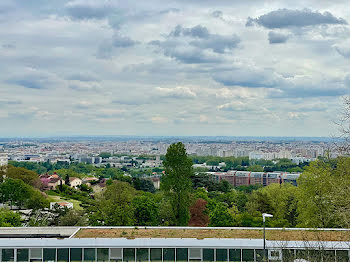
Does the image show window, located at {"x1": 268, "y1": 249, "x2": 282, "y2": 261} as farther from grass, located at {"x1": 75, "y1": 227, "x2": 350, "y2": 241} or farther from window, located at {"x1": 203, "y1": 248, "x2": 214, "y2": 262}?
window, located at {"x1": 203, "y1": 248, "x2": 214, "y2": 262}

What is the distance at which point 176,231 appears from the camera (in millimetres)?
18922

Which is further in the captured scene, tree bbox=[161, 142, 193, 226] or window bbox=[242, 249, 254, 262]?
tree bbox=[161, 142, 193, 226]

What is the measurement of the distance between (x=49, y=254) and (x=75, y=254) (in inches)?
39.9

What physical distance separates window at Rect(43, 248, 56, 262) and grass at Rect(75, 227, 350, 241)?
179 centimetres

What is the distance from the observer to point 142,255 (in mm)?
16172

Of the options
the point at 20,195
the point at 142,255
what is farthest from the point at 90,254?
the point at 20,195

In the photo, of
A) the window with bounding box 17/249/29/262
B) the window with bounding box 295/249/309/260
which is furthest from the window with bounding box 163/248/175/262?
the window with bounding box 17/249/29/262

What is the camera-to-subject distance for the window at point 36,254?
16.1 meters

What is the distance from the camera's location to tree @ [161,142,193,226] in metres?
26.7

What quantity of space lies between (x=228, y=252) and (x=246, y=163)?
14831 centimetres

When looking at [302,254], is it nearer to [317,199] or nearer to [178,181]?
[317,199]

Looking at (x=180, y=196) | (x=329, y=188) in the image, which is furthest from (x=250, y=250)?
(x=180, y=196)

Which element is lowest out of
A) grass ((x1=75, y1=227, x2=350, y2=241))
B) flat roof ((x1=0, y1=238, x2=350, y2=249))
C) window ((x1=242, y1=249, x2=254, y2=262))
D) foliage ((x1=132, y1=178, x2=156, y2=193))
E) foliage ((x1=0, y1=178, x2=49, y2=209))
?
foliage ((x1=132, y1=178, x2=156, y2=193))

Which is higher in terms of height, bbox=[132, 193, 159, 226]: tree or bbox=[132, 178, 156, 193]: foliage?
bbox=[132, 193, 159, 226]: tree
